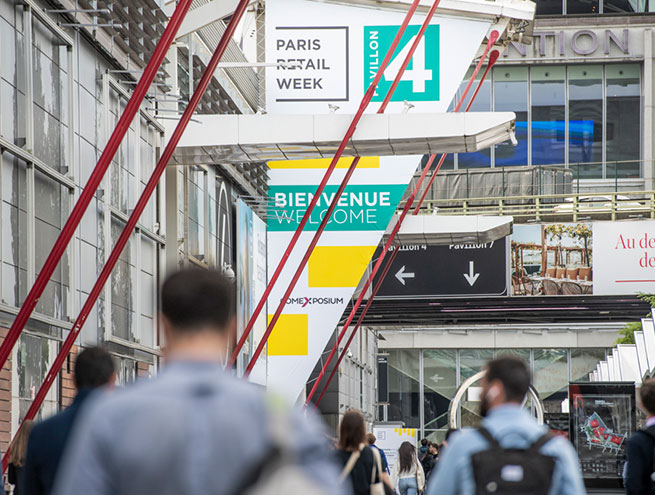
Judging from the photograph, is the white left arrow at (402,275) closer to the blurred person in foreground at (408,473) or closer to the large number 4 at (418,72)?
the large number 4 at (418,72)

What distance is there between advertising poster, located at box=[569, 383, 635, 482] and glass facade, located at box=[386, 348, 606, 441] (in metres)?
31.6

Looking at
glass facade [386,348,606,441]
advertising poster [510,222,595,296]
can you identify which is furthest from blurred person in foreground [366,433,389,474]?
glass facade [386,348,606,441]

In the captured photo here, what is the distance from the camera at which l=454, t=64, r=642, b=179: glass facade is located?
49.6m

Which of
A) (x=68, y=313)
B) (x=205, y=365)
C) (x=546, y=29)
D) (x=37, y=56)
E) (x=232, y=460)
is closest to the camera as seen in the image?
(x=232, y=460)

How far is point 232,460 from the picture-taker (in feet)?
8.05

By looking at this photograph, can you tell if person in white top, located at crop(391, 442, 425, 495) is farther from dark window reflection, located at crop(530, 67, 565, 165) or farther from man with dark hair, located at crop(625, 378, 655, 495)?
dark window reflection, located at crop(530, 67, 565, 165)

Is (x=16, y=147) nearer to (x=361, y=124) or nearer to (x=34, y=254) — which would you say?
(x=34, y=254)

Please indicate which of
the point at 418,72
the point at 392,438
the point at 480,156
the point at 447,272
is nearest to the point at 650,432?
the point at 418,72

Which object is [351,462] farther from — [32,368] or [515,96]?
[515,96]

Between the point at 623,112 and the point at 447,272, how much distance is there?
25705mm

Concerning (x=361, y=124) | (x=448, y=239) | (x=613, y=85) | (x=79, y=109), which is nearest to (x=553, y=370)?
(x=613, y=85)

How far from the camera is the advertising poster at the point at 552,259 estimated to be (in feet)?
88.2

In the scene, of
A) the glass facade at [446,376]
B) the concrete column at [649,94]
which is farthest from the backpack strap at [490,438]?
the glass facade at [446,376]

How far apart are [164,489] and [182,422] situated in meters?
0.13
